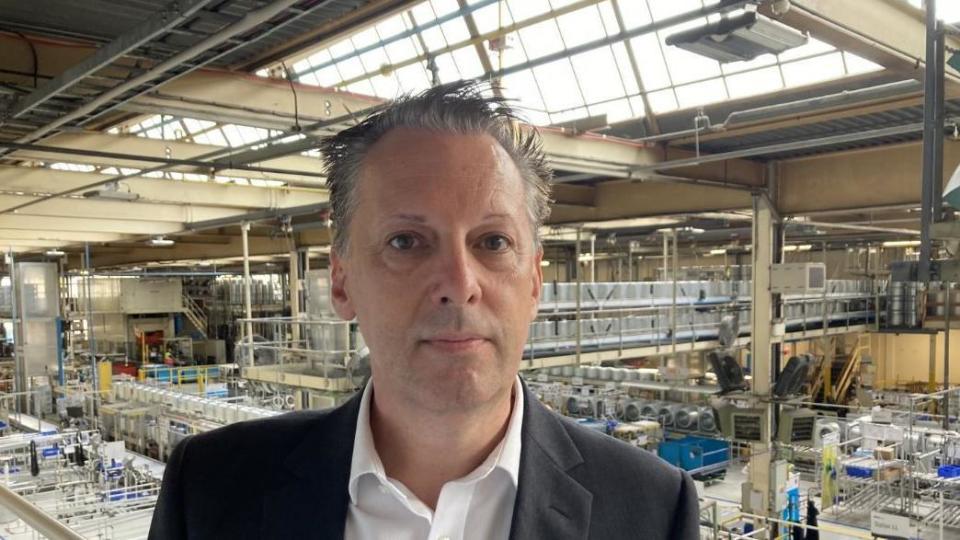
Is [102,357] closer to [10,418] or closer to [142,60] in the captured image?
[10,418]

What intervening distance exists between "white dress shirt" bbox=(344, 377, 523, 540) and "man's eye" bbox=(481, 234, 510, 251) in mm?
428

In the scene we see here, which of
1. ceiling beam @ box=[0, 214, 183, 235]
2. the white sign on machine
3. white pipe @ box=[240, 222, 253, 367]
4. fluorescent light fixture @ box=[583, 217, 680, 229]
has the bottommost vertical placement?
the white sign on machine

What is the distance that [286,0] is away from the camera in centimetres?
361

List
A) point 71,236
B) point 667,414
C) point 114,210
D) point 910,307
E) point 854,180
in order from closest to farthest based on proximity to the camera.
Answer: point 854,180, point 114,210, point 667,414, point 71,236, point 910,307

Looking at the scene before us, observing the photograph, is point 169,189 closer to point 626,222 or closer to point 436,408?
point 626,222

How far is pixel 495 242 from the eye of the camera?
1.44m

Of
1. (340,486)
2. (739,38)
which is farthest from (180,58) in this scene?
(340,486)

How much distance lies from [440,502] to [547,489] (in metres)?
0.24

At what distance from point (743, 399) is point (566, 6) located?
6.29 m

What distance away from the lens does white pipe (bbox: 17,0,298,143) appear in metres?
3.82

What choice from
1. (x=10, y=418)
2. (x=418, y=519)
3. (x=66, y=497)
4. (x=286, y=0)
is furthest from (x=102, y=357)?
(x=418, y=519)

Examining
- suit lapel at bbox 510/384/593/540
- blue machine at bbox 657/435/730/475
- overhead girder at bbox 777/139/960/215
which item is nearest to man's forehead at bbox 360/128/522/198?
suit lapel at bbox 510/384/593/540

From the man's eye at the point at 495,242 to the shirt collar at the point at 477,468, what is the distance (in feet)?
1.35

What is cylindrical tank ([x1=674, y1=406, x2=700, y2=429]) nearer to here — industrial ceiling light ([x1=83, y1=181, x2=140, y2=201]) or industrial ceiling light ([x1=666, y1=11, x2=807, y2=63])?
industrial ceiling light ([x1=83, y1=181, x2=140, y2=201])
